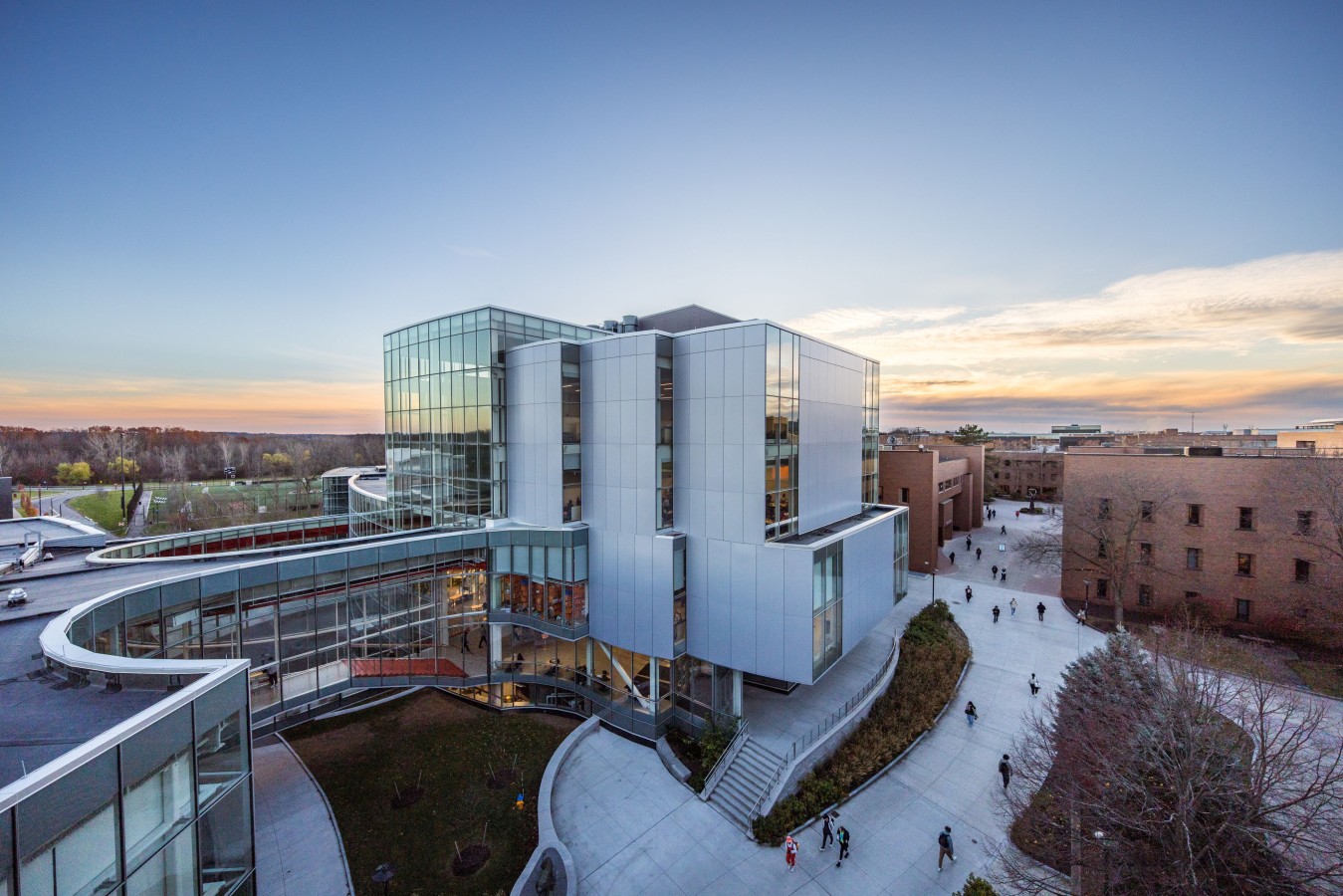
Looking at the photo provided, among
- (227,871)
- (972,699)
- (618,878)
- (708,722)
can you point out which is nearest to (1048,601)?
(972,699)

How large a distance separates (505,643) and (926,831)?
17.6 meters

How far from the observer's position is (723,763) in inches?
714

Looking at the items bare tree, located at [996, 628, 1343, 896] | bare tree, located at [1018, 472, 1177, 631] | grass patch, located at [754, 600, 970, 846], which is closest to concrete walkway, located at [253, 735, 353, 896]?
grass patch, located at [754, 600, 970, 846]

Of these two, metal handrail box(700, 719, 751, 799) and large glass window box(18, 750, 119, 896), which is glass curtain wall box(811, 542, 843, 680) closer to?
metal handrail box(700, 719, 751, 799)

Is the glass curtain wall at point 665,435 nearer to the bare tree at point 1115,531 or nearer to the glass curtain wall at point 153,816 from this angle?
the glass curtain wall at point 153,816

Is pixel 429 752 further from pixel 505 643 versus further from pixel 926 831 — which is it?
pixel 926 831

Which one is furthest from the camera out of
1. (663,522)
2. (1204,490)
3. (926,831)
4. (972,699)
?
(1204,490)

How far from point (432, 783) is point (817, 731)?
14.2 m

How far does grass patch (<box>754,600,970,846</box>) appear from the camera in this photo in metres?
16.4

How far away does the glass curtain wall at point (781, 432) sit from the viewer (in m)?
18.8

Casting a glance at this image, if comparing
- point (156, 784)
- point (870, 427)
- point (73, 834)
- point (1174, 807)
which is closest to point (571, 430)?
point (156, 784)

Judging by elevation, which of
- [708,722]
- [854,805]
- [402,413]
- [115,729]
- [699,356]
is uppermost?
[699,356]

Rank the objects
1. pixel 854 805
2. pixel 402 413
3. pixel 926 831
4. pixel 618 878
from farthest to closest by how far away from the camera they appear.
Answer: pixel 402 413 → pixel 854 805 → pixel 926 831 → pixel 618 878

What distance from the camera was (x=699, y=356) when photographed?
1992 centimetres
